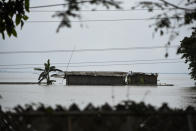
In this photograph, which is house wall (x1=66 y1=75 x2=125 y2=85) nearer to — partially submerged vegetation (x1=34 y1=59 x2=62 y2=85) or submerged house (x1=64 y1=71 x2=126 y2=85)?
submerged house (x1=64 y1=71 x2=126 y2=85)

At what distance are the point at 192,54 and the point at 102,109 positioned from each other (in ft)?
113

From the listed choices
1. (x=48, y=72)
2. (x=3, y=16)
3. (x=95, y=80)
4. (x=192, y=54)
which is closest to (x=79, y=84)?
(x=95, y=80)

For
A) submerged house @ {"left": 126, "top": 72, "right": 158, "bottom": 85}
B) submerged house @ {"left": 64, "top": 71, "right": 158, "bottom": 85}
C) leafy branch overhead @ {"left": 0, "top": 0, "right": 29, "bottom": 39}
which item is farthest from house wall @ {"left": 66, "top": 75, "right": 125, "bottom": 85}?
leafy branch overhead @ {"left": 0, "top": 0, "right": 29, "bottom": 39}

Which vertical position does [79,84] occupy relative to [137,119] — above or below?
below

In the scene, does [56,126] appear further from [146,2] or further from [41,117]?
[146,2]

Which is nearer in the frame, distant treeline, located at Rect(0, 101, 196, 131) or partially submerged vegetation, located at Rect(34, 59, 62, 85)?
distant treeline, located at Rect(0, 101, 196, 131)

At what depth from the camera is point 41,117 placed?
2686 mm

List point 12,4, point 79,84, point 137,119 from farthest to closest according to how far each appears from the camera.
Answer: point 79,84, point 12,4, point 137,119

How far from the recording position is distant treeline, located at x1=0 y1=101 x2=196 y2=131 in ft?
8.79

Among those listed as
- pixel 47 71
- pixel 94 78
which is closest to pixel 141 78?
pixel 94 78

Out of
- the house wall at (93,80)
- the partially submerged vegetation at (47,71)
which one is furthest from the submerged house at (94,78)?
the partially submerged vegetation at (47,71)

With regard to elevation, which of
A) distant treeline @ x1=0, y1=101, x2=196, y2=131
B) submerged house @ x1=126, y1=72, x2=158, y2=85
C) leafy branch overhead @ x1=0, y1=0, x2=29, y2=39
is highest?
leafy branch overhead @ x1=0, y1=0, x2=29, y2=39

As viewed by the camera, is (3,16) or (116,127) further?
(3,16)

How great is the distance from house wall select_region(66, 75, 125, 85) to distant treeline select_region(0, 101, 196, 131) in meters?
29.7
